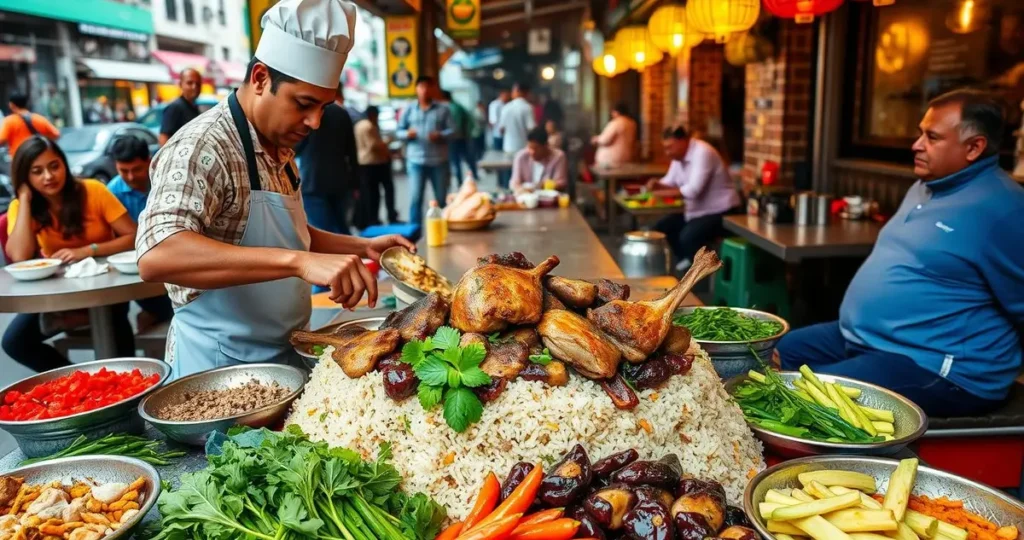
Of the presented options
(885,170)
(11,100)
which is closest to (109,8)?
(11,100)

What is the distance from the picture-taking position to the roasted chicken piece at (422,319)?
1.84m

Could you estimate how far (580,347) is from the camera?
170cm

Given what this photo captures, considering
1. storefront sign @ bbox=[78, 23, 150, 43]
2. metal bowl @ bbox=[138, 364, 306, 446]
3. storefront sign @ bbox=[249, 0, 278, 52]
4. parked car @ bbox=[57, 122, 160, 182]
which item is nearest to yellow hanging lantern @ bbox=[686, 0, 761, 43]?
storefront sign @ bbox=[249, 0, 278, 52]

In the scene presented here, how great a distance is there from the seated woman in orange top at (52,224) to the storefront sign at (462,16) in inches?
269

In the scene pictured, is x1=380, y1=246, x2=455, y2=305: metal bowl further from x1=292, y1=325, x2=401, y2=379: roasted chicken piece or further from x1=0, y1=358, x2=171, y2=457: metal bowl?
x1=0, y1=358, x2=171, y2=457: metal bowl

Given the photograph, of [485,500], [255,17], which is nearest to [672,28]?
[255,17]

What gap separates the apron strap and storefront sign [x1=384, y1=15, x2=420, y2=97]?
845 centimetres

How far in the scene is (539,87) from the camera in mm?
28266

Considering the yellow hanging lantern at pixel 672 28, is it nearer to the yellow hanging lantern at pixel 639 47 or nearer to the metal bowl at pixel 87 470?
the yellow hanging lantern at pixel 639 47

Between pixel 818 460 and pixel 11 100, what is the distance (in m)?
11.9

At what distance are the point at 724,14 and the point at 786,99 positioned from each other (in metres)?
1.73

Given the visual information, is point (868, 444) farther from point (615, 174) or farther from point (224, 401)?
point (615, 174)

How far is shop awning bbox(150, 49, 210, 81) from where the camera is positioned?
26.1 meters

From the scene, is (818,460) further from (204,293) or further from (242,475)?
(204,293)
